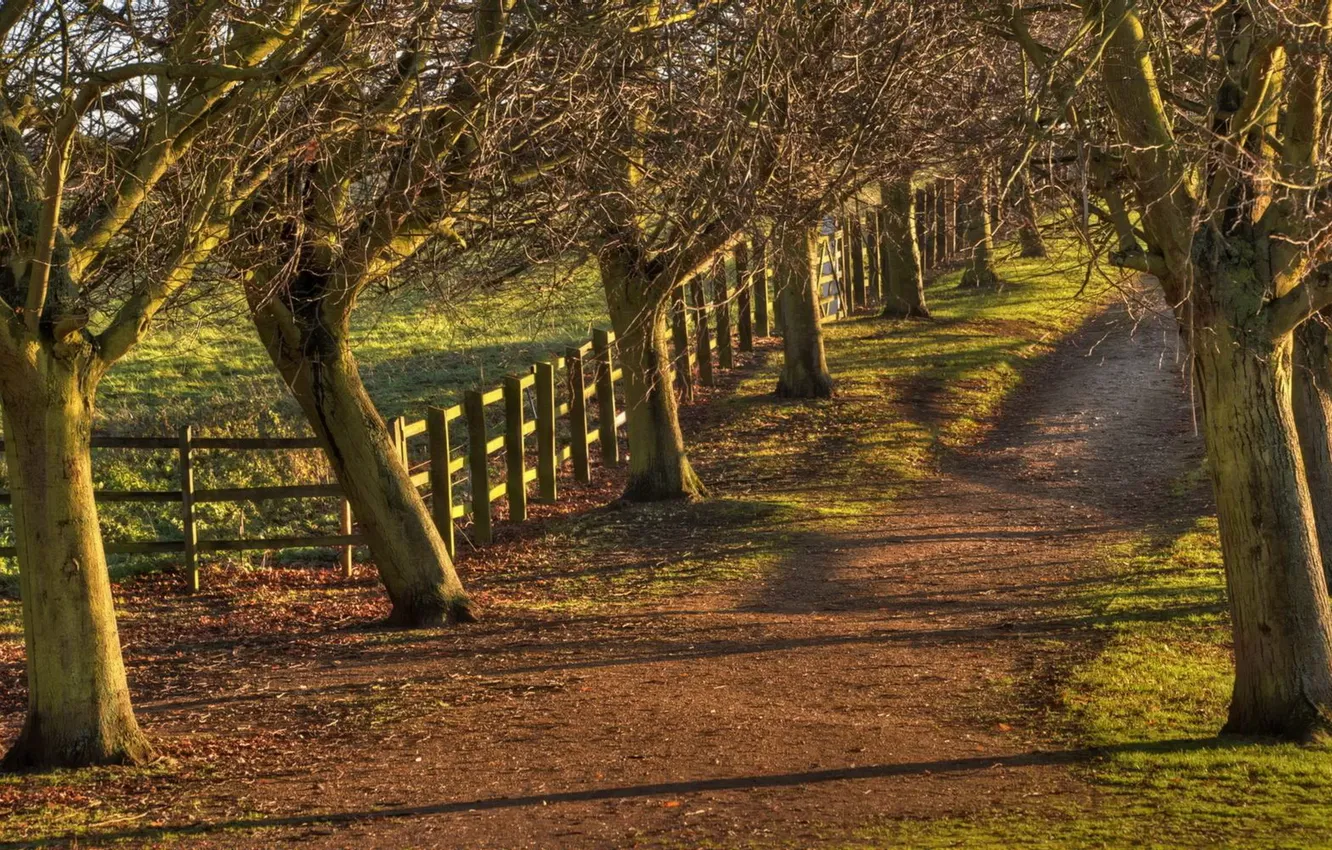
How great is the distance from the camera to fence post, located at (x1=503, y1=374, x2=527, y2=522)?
581 inches

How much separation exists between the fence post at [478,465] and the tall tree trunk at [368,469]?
2.68 metres

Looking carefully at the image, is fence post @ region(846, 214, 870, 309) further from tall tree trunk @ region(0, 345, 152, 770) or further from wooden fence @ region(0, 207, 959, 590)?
tall tree trunk @ region(0, 345, 152, 770)

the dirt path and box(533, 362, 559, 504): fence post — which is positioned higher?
box(533, 362, 559, 504): fence post

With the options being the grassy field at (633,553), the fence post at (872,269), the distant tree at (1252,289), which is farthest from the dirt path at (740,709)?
the fence post at (872,269)

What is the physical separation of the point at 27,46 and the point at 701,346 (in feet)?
48.7

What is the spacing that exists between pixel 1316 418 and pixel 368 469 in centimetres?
702

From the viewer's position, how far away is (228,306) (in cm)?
984

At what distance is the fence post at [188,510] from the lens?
40.0 ft

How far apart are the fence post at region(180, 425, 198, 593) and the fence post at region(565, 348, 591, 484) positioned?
4781 mm

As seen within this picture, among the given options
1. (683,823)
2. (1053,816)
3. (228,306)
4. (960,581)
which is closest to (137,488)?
(228,306)

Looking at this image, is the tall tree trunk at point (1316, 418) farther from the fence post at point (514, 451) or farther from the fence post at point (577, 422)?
the fence post at point (577, 422)

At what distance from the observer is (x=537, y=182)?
1020 centimetres

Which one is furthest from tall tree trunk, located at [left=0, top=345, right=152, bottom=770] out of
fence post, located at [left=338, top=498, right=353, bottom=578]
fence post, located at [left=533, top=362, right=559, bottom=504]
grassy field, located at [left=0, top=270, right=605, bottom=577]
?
fence post, located at [left=533, top=362, right=559, bottom=504]

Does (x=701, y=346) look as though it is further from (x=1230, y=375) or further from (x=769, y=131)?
(x=1230, y=375)
